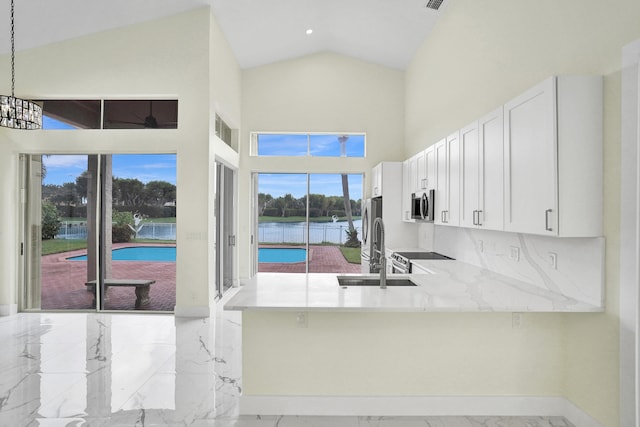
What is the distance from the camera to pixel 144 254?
199 inches

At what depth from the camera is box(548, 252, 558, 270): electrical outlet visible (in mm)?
2498

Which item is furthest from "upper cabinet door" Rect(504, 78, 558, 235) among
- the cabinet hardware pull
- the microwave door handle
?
the microwave door handle

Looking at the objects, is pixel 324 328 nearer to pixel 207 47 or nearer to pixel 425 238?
pixel 425 238

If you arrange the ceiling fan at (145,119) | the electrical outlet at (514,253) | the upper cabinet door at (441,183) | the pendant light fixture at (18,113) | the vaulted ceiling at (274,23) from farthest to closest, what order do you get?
the ceiling fan at (145,119)
the vaulted ceiling at (274,23)
the upper cabinet door at (441,183)
the pendant light fixture at (18,113)
the electrical outlet at (514,253)

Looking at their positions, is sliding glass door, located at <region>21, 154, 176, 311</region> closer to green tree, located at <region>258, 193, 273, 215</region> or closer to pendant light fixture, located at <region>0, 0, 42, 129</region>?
pendant light fixture, located at <region>0, 0, 42, 129</region>

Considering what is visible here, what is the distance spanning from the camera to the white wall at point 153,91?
4.91 metres

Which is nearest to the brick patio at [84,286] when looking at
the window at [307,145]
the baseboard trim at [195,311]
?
the baseboard trim at [195,311]

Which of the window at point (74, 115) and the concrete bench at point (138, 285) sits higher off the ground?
the window at point (74, 115)

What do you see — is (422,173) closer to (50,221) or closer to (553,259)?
(553,259)

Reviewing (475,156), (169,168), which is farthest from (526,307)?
(169,168)

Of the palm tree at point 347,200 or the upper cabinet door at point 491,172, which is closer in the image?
the upper cabinet door at point 491,172

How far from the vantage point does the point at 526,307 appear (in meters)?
2.13

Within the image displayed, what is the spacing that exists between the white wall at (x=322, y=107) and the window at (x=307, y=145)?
12 centimetres

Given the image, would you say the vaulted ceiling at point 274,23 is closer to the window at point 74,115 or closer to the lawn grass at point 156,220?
the window at point 74,115
